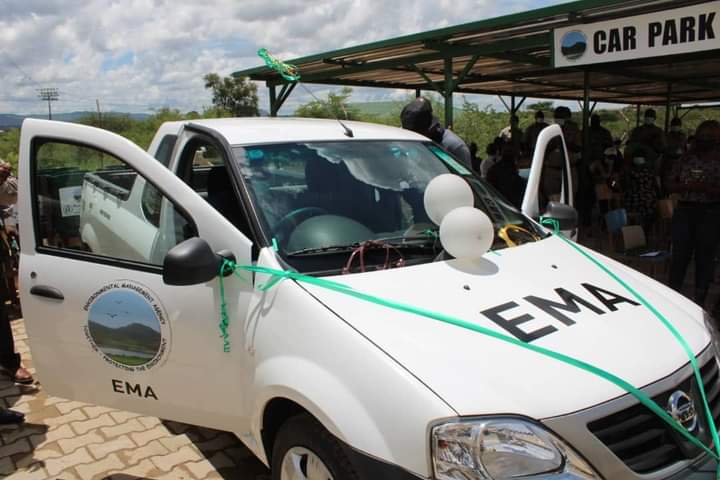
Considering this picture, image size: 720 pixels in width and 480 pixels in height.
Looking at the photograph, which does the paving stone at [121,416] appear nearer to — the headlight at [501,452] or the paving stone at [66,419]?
the paving stone at [66,419]

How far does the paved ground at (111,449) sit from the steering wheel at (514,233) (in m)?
1.68

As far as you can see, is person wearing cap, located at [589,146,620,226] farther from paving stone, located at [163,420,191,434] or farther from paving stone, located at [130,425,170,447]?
paving stone, located at [130,425,170,447]

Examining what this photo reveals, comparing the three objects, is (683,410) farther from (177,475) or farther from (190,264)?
(177,475)

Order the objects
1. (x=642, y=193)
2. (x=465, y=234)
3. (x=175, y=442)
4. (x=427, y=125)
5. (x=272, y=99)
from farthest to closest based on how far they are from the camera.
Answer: (x=272, y=99) → (x=642, y=193) → (x=427, y=125) → (x=175, y=442) → (x=465, y=234)

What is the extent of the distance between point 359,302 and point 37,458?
7.74ft

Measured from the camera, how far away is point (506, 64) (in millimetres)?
9938

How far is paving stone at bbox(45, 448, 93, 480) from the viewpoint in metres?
3.08

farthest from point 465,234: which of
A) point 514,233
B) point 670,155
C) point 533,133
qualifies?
point 533,133

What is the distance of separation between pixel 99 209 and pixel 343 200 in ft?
4.40

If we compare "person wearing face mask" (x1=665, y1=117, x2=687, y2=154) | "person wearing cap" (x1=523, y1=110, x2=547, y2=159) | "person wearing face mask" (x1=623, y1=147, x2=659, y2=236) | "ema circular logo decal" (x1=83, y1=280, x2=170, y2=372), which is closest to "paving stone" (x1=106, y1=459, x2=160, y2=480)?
"ema circular logo decal" (x1=83, y1=280, x2=170, y2=372)

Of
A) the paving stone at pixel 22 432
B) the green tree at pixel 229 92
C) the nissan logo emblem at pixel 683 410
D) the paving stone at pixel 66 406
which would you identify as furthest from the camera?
the green tree at pixel 229 92

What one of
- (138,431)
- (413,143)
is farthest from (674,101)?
(138,431)

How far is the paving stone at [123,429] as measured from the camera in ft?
11.3

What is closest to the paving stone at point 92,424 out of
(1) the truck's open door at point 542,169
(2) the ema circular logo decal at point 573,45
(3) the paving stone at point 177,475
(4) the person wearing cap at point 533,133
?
(3) the paving stone at point 177,475
